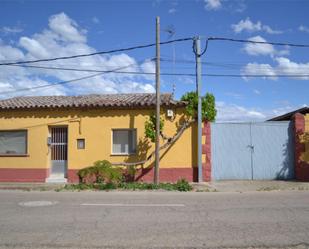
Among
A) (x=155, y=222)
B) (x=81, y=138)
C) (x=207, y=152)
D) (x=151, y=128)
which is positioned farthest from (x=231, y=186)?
(x=155, y=222)

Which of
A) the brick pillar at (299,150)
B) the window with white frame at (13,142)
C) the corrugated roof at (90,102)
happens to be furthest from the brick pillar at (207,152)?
the window with white frame at (13,142)

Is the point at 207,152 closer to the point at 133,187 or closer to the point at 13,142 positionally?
the point at 133,187

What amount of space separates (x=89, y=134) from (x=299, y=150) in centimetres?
947

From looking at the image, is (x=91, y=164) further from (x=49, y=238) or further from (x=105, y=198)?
(x=49, y=238)

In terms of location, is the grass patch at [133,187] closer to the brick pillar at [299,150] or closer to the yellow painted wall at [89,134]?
the yellow painted wall at [89,134]

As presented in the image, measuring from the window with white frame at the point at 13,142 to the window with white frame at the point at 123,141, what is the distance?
14.4 ft

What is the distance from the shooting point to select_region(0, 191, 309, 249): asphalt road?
6504 millimetres

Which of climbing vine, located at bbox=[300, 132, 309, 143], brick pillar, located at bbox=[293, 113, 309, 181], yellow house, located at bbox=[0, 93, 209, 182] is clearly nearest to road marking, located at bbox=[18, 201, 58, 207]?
yellow house, located at bbox=[0, 93, 209, 182]

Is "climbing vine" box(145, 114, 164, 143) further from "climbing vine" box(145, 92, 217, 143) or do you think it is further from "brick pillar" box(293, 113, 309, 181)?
"brick pillar" box(293, 113, 309, 181)

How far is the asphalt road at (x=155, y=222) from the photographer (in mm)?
6504

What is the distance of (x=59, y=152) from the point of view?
18.2 metres

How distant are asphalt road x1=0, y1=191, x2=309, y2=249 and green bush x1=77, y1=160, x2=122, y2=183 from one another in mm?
4368

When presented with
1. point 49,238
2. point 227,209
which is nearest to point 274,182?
point 227,209

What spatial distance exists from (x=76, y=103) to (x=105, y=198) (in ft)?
22.0
